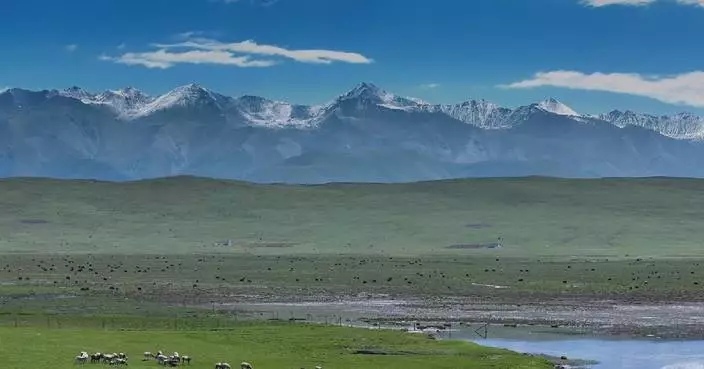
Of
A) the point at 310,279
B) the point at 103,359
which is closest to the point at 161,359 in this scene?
the point at 103,359

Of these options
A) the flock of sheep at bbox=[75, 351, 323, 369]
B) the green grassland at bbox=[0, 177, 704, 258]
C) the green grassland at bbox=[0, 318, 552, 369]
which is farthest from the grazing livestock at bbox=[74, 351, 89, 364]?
the green grassland at bbox=[0, 177, 704, 258]

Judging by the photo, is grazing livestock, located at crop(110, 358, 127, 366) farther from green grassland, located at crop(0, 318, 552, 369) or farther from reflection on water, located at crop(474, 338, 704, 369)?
reflection on water, located at crop(474, 338, 704, 369)

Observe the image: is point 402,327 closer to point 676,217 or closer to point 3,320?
point 3,320

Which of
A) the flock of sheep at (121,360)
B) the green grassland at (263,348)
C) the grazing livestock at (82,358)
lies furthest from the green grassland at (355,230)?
the grazing livestock at (82,358)

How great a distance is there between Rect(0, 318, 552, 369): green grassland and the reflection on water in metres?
4.01

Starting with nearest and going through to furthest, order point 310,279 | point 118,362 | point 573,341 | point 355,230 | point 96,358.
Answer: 1. point 118,362
2. point 96,358
3. point 573,341
4. point 310,279
5. point 355,230

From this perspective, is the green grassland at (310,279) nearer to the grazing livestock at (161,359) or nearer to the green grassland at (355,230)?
the green grassland at (355,230)

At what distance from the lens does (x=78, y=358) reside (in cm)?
4281

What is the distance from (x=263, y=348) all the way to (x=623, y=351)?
17.5 m

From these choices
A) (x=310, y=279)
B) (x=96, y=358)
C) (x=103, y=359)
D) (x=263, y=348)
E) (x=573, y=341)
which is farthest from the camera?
(x=310, y=279)

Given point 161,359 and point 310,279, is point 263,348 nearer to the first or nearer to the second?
point 161,359

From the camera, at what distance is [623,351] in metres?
55.1

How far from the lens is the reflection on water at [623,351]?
166ft

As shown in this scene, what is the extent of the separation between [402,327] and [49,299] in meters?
26.8
